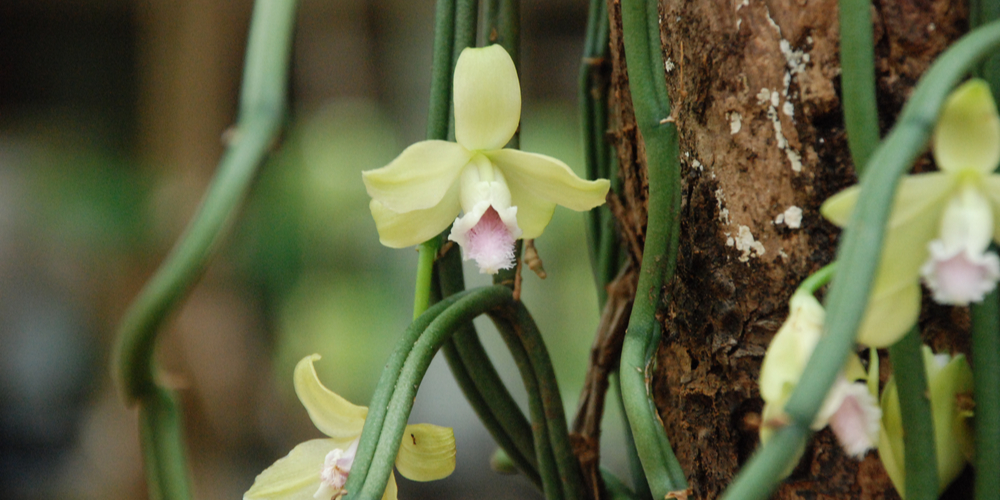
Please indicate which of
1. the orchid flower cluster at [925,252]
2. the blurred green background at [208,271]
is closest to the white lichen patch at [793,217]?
the orchid flower cluster at [925,252]

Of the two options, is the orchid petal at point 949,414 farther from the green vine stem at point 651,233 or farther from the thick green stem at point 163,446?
the thick green stem at point 163,446

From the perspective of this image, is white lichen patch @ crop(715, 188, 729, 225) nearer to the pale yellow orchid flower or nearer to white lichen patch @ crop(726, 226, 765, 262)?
white lichen patch @ crop(726, 226, 765, 262)

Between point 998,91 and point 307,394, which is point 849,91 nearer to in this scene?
point 998,91

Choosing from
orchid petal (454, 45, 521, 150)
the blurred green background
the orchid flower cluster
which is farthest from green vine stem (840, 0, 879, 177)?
the blurred green background

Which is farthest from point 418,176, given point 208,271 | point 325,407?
point 208,271

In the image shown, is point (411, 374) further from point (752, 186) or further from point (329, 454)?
point (752, 186)

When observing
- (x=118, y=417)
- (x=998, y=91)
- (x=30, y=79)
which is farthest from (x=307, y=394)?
(x=30, y=79)
